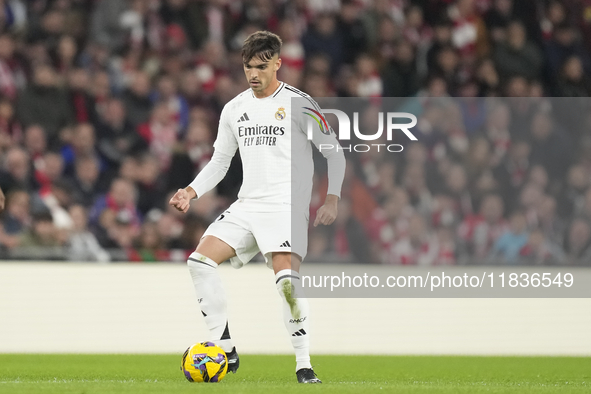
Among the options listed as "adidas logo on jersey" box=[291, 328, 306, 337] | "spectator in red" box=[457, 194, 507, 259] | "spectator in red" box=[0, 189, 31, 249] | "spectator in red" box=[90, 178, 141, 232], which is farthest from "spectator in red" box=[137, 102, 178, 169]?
"adidas logo on jersey" box=[291, 328, 306, 337]

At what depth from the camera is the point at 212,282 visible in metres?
6.16

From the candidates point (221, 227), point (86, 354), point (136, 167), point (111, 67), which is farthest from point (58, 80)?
point (221, 227)

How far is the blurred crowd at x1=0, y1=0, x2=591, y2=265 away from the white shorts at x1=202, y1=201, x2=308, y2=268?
355cm

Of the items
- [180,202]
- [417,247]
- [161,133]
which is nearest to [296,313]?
[180,202]

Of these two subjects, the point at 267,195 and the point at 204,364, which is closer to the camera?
the point at 204,364

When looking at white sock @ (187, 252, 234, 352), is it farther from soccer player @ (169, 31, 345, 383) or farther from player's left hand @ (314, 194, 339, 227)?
player's left hand @ (314, 194, 339, 227)

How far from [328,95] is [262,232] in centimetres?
550

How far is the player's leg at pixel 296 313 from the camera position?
5.93 metres

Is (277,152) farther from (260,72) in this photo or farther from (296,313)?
(296,313)

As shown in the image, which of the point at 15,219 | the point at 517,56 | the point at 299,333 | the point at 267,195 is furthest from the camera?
the point at 517,56

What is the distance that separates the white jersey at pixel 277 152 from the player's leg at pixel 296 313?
1.39ft

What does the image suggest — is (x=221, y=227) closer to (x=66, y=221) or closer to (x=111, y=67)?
(x=66, y=221)

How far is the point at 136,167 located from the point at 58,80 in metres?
1.47

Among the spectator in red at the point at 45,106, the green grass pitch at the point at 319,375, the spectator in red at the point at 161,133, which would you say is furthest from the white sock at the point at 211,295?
the spectator in red at the point at 45,106
